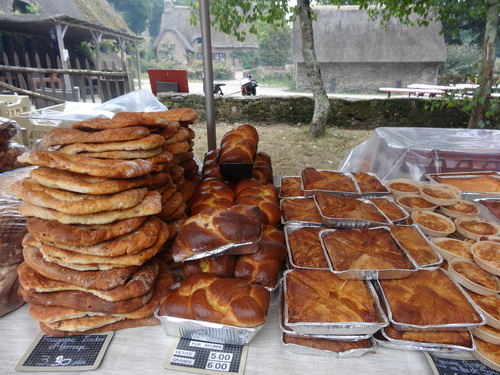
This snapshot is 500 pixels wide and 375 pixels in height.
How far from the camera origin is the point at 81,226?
4.85 ft

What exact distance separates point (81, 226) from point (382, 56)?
27518mm

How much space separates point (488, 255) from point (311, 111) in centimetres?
965

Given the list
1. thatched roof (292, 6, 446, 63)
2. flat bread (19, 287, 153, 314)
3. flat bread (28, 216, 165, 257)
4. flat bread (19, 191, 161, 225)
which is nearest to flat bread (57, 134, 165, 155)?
flat bread (19, 191, 161, 225)

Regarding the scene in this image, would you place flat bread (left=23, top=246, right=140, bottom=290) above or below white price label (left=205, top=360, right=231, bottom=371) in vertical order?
above

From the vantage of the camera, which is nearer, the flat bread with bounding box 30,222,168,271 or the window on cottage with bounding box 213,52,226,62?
the flat bread with bounding box 30,222,168,271

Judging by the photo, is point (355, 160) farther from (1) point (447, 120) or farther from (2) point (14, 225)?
(1) point (447, 120)

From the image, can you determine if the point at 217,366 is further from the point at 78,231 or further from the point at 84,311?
the point at 78,231

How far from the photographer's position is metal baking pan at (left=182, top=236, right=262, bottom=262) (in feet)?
5.21

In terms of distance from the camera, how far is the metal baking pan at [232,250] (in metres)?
1.59

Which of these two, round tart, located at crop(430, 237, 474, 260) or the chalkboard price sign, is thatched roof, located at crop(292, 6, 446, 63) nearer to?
round tart, located at crop(430, 237, 474, 260)

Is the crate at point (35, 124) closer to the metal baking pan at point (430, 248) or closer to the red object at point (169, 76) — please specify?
the metal baking pan at point (430, 248)

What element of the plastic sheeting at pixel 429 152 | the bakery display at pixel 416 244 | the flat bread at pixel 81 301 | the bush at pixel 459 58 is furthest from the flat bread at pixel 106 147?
the bush at pixel 459 58

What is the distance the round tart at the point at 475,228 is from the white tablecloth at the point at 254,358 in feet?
3.42

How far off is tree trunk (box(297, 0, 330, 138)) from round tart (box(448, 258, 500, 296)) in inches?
308
